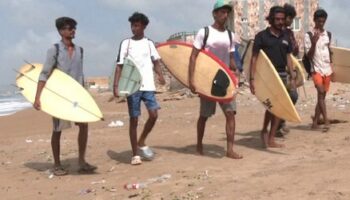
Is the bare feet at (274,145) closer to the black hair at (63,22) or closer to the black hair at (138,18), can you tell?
the black hair at (138,18)

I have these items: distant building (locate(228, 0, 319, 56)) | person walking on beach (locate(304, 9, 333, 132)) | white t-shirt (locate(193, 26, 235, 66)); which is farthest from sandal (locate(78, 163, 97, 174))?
distant building (locate(228, 0, 319, 56))

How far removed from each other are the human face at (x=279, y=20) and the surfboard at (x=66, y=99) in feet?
7.41

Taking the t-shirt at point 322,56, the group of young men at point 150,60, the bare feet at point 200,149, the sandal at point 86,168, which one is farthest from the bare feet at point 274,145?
the sandal at point 86,168

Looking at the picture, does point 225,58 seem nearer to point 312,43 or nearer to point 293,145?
point 293,145

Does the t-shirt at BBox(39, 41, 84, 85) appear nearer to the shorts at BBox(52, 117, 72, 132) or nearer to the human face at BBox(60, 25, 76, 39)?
the human face at BBox(60, 25, 76, 39)

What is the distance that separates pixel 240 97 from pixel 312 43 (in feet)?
31.9

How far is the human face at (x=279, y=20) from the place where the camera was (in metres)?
6.12

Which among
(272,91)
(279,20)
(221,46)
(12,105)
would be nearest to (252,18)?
(12,105)

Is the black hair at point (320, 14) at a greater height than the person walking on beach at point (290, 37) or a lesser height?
greater

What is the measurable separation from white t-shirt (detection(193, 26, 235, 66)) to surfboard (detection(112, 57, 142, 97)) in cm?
73

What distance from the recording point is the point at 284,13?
6207mm

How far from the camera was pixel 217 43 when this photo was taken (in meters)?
6.02

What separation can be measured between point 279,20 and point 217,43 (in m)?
0.79

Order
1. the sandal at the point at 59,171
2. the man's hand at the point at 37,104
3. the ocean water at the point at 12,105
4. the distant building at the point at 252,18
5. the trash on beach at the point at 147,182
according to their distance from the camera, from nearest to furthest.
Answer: the trash on beach at the point at 147,182 < the man's hand at the point at 37,104 < the sandal at the point at 59,171 < the ocean water at the point at 12,105 < the distant building at the point at 252,18
